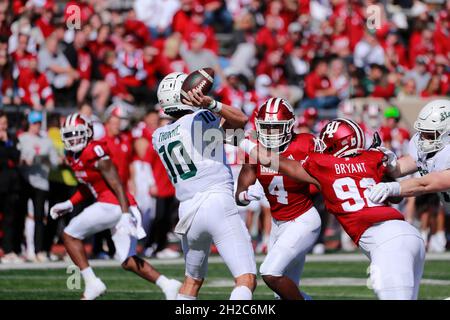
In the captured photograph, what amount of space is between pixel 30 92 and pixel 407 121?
18.9ft

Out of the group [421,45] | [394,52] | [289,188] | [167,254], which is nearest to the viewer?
[289,188]

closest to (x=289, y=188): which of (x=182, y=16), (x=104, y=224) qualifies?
(x=104, y=224)

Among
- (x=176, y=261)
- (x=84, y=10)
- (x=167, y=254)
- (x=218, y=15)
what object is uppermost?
(x=84, y=10)

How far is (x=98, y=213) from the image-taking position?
9633mm

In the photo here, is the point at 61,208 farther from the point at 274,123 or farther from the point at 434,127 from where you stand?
the point at 434,127

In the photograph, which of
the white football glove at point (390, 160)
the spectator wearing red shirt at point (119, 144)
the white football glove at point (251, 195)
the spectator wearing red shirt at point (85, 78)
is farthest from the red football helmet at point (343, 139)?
the spectator wearing red shirt at point (85, 78)

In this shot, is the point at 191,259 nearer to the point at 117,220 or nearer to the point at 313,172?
the point at 313,172

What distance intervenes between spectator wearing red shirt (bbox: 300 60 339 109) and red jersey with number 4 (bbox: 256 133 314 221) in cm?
816

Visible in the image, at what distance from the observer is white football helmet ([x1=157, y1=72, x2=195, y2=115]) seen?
752 cm

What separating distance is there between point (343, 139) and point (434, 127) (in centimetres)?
84

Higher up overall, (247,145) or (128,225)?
(247,145)

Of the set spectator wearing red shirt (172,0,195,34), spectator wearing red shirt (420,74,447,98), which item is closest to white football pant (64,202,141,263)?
spectator wearing red shirt (172,0,195,34)

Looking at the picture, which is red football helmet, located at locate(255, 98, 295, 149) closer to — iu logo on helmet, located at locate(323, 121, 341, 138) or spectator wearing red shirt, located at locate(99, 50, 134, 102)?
iu logo on helmet, located at locate(323, 121, 341, 138)

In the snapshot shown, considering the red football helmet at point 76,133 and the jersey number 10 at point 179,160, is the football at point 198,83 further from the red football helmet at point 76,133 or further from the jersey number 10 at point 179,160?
the red football helmet at point 76,133
